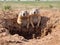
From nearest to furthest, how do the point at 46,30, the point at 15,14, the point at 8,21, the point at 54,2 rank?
the point at 46,30, the point at 8,21, the point at 15,14, the point at 54,2

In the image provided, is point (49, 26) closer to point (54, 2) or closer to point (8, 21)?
point (8, 21)

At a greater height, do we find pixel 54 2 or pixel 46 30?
pixel 46 30

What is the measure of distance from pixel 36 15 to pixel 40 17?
492mm

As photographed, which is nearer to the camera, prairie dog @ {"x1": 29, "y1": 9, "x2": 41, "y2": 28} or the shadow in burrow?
prairie dog @ {"x1": 29, "y1": 9, "x2": 41, "y2": 28}

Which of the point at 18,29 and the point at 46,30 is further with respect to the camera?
the point at 18,29

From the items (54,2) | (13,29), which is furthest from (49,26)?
(54,2)

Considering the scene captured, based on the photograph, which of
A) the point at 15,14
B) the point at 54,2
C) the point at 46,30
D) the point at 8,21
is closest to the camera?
the point at 46,30

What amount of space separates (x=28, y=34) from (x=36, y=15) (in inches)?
52.1

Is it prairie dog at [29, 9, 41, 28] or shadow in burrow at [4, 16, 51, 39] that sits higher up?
prairie dog at [29, 9, 41, 28]

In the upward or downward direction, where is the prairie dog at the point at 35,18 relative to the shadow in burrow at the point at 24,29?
upward

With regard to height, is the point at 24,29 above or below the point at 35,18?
below

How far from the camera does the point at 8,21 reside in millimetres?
15945

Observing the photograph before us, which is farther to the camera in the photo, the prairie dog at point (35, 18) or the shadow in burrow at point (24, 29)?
the shadow in burrow at point (24, 29)

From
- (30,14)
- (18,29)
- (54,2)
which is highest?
(30,14)
